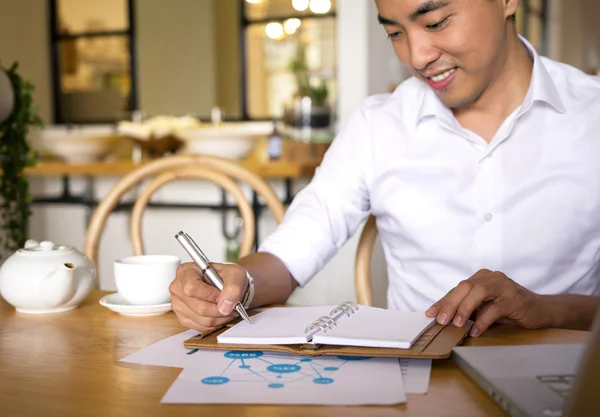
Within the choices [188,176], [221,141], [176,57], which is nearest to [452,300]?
[188,176]

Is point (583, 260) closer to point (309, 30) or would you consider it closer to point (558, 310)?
point (558, 310)

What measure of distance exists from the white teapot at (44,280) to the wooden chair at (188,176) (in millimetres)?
401

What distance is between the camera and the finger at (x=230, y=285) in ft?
2.79

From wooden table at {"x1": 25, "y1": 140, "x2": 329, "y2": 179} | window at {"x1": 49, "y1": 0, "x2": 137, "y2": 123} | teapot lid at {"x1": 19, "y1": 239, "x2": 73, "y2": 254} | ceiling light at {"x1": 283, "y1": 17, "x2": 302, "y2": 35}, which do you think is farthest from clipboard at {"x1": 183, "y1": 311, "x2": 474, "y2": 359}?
window at {"x1": 49, "y1": 0, "x2": 137, "y2": 123}

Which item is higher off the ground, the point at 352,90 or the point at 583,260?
the point at 352,90

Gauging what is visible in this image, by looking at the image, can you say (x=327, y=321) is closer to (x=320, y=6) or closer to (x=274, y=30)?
(x=320, y=6)

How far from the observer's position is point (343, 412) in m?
0.59

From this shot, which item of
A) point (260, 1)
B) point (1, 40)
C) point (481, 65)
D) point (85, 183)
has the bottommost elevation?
point (85, 183)

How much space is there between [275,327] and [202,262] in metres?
0.14

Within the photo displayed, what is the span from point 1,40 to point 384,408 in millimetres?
4024

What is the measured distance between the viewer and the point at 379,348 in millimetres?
724

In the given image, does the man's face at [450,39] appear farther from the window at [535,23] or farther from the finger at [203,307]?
the window at [535,23]

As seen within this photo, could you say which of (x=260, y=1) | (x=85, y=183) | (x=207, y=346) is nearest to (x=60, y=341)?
(x=207, y=346)

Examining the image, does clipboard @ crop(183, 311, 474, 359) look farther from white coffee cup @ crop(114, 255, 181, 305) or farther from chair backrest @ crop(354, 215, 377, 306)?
chair backrest @ crop(354, 215, 377, 306)
